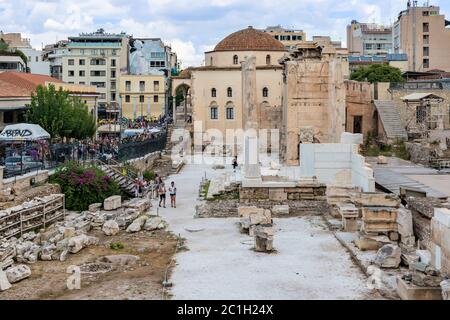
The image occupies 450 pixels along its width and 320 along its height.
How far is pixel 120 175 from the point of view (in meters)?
29.2

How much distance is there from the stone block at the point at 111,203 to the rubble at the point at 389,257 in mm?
12107

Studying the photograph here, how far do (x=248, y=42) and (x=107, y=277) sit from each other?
4342cm

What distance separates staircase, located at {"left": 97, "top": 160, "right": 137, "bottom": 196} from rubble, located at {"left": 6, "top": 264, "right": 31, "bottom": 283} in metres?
11.9

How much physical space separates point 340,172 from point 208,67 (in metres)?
31.3

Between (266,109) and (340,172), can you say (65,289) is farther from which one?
(266,109)

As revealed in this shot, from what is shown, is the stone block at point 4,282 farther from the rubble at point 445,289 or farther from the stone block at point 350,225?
the stone block at point 350,225

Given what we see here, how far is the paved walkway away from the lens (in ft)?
45.4

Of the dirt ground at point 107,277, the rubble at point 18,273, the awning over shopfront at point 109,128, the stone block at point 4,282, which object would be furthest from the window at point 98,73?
the stone block at point 4,282

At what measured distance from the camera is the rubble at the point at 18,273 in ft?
49.4

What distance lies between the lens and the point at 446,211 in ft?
44.4

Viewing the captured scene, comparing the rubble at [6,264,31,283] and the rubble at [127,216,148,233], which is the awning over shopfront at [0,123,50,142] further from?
the rubble at [6,264,31,283]

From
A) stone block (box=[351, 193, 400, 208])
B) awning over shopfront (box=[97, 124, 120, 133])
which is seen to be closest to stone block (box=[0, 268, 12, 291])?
stone block (box=[351, 193, 400, 208])

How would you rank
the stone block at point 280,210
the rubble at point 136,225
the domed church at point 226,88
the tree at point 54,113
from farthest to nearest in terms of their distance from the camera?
the domed church at point 226,88 → the tree at point 54,113 → the stone block at point 280,210 → the rubble at point 136,225
